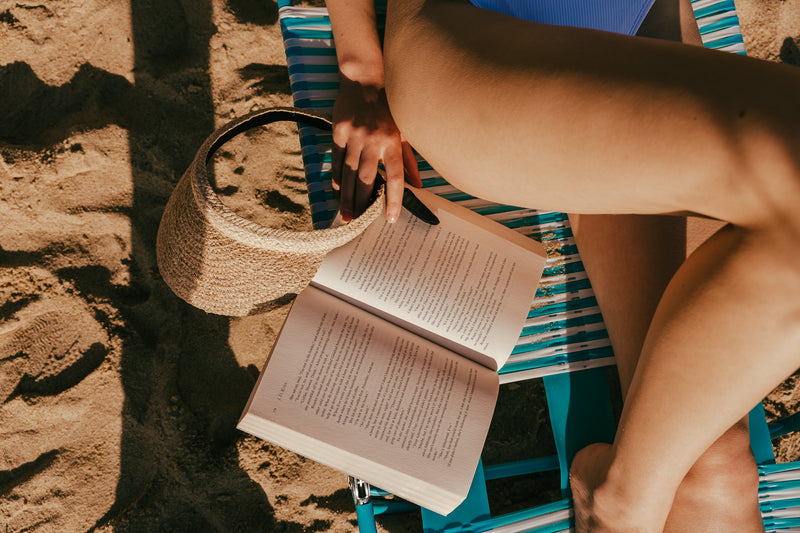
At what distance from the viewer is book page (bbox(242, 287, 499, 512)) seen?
2.61 ft

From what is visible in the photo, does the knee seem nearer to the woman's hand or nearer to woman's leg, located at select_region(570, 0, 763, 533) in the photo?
woman's leg, located at select_region(570, 0, 763, 533)

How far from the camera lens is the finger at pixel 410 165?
2.87 ft

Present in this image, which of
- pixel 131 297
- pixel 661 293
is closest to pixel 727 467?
pixel 661 293

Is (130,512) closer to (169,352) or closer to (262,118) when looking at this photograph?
(169,352)

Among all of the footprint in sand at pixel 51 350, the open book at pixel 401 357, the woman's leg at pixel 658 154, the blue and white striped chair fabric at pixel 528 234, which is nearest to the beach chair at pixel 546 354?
the blue and white striped chair fabric at pixel 528 234

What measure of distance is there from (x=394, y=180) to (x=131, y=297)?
0.73 metres

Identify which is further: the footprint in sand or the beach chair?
the footprint in sand

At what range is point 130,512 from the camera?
109 centimetres

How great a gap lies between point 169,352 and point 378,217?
623 mm

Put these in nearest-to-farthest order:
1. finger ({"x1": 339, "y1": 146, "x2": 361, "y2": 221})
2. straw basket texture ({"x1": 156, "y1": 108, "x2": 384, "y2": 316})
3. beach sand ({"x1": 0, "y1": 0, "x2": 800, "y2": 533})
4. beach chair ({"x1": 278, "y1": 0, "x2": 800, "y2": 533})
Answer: straw basket texture ({"x1": 156, "y1": 108, "x2": 384, "y2": 316}) → finger ({"x1": 339, "y1": 146, "x2": 361, "y2": 221}) → beach chair ({"x1": 278, "y1": 0, "x2": 800, "y2": 533}) → beach sand ({"x1": 0, "y1": 0, "x2": 800, "y2": 533})

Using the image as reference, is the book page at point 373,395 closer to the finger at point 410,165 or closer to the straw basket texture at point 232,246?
the straw basket texture at point 232,246

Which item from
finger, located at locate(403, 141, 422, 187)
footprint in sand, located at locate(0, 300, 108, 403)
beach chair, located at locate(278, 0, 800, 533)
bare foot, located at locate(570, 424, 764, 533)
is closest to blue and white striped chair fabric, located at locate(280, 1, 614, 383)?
beach chair, located at locate(278, 0, 800, 533)

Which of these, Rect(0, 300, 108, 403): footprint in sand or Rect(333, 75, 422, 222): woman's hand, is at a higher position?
Rect(333, 75, 422, 222): woman's hand

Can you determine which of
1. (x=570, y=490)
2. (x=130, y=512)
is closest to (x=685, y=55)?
(x=570, y=490)
